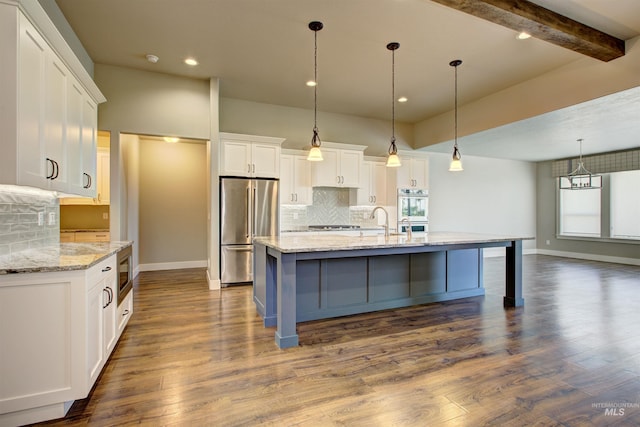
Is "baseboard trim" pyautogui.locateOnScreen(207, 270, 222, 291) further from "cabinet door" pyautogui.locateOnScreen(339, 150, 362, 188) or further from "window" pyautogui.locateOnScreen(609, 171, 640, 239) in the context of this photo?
"window" pyautogui.locateOnScreen(609, 171, 640, 239)

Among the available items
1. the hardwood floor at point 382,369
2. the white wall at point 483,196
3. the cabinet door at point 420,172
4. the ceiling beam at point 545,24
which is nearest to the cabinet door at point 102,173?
the hardwood floor at point 382,369

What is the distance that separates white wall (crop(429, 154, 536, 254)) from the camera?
768cm

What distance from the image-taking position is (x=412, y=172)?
670cm

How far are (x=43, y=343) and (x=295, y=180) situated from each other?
4.39 m

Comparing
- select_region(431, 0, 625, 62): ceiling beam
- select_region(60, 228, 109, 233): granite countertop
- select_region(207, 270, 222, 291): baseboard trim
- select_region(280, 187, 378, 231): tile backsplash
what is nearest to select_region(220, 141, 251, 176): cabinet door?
select_region(280, 187, 378, 231): tile backsplash

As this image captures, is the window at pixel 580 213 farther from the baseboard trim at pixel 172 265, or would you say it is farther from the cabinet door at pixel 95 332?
the cabinet door at pixel 95 332

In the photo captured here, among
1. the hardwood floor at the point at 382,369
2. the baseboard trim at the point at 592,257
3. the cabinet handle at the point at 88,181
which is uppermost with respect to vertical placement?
the cabinet handle at the point at 88,181

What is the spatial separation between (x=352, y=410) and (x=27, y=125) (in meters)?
2.56

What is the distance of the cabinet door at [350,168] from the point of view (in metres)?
6.01

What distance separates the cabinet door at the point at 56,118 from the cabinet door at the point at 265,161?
290 cm

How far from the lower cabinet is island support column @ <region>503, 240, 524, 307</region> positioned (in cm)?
429

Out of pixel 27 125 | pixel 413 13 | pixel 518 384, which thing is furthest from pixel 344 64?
pixel 518 384

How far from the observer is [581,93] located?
4.09 m

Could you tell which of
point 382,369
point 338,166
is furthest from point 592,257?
point 382,369
